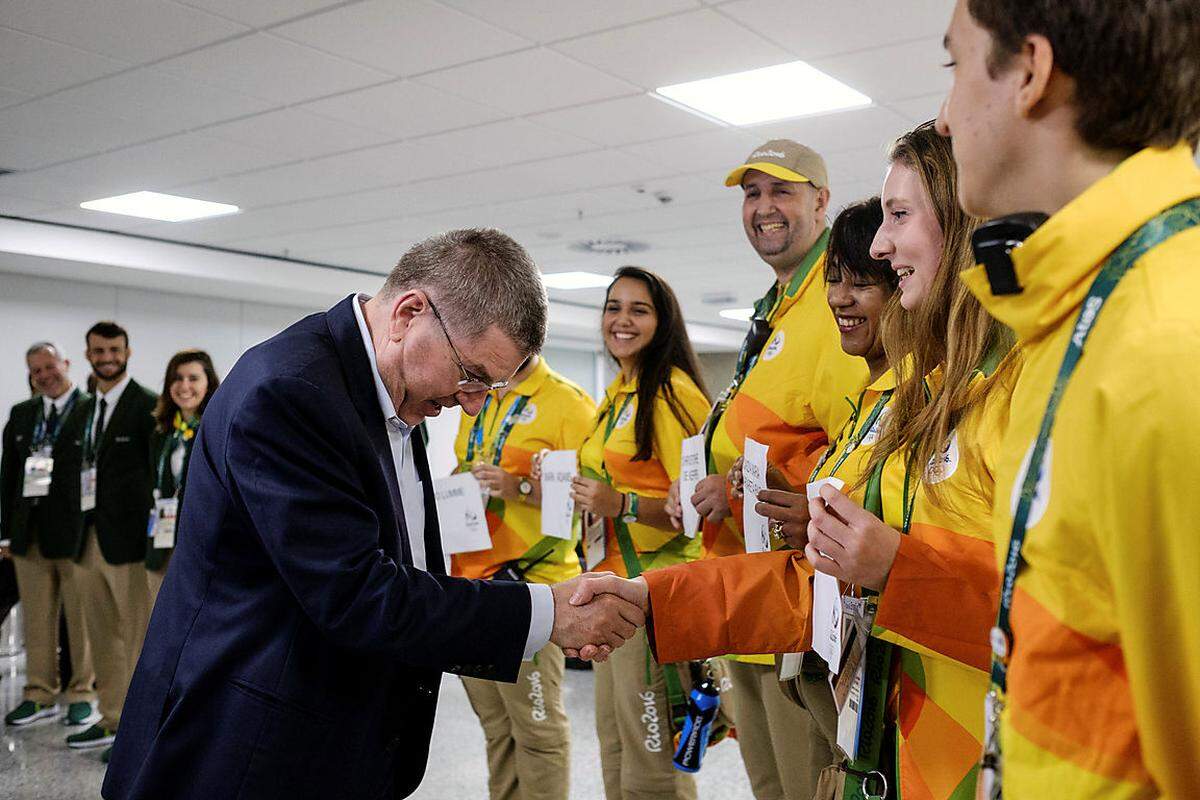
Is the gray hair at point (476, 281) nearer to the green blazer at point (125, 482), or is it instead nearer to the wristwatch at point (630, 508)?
the wristwatch at point (630, 508)

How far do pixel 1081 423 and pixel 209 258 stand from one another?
8.87 metres

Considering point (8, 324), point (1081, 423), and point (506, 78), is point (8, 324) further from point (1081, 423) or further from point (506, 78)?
point (1081, 423)

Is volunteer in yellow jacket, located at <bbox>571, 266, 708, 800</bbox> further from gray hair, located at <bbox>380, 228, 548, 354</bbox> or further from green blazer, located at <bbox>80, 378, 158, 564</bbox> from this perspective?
green blazer, located at <bbox>80, 378, 158, 564</bbox>

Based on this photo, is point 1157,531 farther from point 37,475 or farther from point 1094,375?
point 37,475

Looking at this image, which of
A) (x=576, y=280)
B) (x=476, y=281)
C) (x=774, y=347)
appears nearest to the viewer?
(x=476, y=281)

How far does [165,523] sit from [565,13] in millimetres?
2917

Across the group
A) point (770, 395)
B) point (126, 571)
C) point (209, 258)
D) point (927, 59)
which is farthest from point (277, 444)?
point (209, 258)

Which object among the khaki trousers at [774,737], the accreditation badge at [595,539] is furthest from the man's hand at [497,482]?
the khaki trousers at [774,737]

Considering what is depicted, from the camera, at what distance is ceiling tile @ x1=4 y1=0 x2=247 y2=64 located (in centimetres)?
359

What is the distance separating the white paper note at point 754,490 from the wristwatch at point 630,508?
82 cm

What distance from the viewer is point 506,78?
4402mm

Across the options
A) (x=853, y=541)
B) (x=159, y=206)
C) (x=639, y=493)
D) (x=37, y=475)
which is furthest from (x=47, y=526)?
(x=853, y=541)

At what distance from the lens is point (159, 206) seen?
702 cm

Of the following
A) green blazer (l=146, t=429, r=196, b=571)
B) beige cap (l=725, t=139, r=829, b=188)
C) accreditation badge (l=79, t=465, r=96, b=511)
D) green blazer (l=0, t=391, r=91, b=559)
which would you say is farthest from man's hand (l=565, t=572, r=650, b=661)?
green blazer (l=0, t=391, r=91, b=559)
